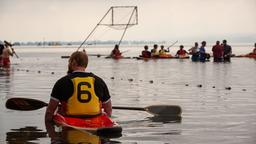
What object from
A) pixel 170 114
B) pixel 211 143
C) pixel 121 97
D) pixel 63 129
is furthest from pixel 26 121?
pixel 121 97

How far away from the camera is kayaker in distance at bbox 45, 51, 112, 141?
1025 centimetres

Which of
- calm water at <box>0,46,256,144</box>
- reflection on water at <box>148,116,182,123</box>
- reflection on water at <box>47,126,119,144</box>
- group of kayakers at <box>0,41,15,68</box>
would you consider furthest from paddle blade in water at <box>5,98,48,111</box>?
group of kayakers at <box>0,41,15,68</box>

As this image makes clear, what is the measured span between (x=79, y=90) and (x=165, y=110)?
3994 mm

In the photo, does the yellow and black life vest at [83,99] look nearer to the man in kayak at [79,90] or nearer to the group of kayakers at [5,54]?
the man in kayak at [79,90]

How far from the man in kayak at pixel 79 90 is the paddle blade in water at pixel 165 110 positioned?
329 centimetres

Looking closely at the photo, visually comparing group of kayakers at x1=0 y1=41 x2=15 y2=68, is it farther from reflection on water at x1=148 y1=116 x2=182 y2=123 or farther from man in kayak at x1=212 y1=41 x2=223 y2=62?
reflection on water at x1=148 y1=116 x2=182 y2=123

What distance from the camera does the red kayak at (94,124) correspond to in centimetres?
1035

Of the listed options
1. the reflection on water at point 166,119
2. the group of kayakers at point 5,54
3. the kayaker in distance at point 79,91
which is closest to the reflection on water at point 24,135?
the kayaker in distance at point 79,91

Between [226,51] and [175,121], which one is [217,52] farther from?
[175,121]

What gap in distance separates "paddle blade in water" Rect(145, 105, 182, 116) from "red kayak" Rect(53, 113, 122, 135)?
3.11m

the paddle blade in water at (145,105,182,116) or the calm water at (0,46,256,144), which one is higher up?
the paddle blade in water at (145,105,182,116)

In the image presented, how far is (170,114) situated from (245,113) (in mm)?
1938

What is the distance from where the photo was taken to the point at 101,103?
10805 millimetres

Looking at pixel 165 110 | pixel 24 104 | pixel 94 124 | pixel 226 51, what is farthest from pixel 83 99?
pixel 226 51
